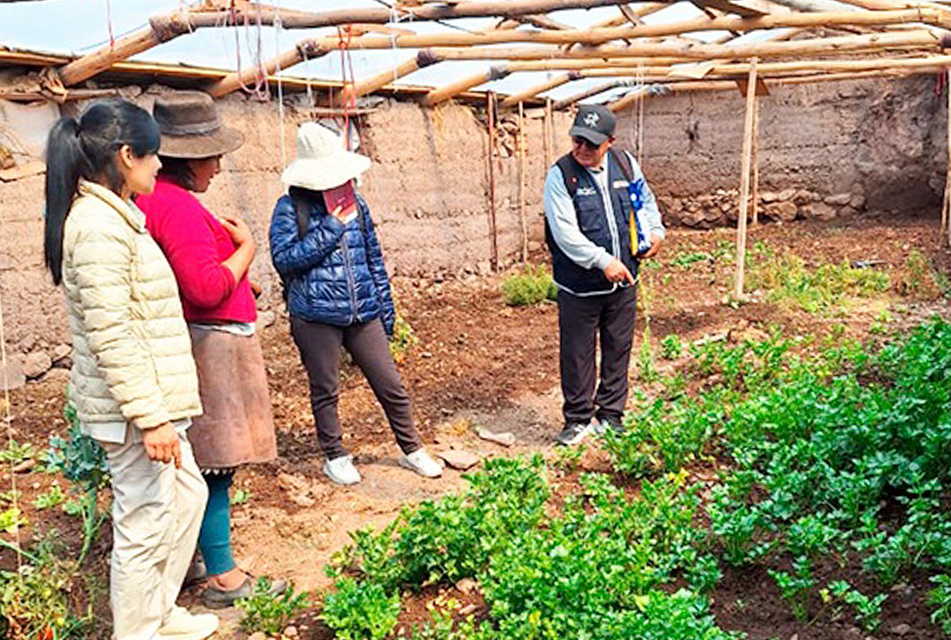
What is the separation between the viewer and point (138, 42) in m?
5.56

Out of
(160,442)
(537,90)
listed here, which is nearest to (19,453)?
(160,442)

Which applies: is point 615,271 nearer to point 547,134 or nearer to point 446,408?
point 446,408

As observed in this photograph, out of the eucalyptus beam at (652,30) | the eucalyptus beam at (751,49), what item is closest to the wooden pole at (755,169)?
the eucalyptus beam at (751,49)

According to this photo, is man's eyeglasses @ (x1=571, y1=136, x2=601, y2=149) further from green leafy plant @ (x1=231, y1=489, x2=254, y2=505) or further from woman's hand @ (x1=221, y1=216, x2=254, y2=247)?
green leafy plant @ (x1=231, y1=489, x2=254, y2=505)

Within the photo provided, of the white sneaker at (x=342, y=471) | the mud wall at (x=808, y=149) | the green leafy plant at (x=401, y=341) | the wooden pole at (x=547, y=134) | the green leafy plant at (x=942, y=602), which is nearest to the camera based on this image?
the green leafy plant at (x=942, y=602)

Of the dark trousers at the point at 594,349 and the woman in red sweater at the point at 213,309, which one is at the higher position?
the woman in red sweater at the point at 213,309

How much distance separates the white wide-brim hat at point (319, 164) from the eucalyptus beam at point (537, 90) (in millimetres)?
6674

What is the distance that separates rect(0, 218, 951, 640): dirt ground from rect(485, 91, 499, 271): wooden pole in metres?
0.50

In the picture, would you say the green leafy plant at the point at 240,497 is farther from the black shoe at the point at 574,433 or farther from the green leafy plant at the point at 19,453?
the black shoe at the point at 574,433

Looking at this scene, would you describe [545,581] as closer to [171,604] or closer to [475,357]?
[171,604]

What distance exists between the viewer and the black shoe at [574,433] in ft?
17.1

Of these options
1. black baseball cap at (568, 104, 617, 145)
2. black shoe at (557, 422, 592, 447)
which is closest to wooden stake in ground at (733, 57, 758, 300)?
black baseball cap at (568, 104, 617, 145)

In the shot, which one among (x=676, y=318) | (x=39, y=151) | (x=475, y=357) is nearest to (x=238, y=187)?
(x=39, y=151)

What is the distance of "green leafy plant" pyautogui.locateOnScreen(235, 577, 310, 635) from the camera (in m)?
3.15
